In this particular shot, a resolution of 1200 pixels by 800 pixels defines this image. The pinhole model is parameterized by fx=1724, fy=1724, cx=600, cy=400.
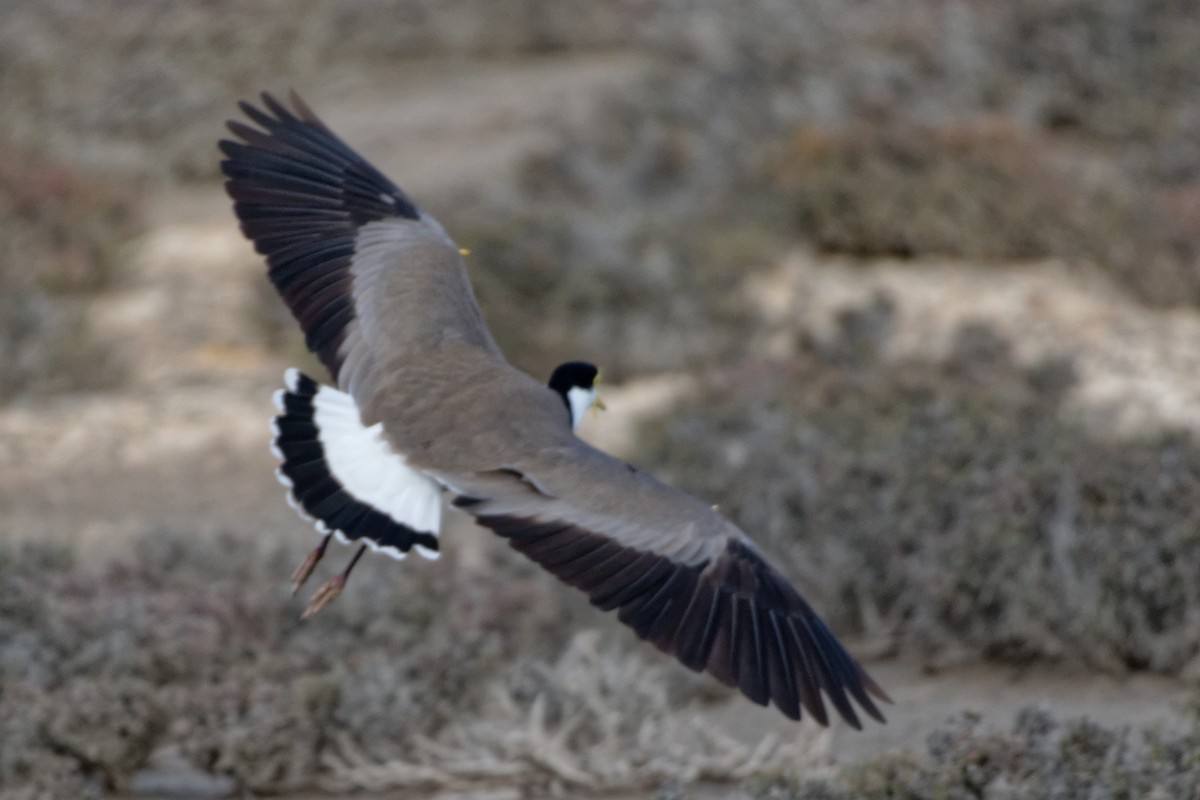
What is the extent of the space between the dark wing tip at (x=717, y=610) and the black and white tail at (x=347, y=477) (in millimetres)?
264

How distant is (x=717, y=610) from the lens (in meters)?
4.28

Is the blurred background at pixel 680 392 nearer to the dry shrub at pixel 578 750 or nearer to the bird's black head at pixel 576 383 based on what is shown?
the dry shrub at pixel 578 750

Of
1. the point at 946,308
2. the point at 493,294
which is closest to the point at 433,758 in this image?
the point at 493,294

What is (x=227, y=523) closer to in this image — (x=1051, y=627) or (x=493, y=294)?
(x=493, y=294)

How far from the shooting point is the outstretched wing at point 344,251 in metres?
5.09

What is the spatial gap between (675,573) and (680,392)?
3.59 metres

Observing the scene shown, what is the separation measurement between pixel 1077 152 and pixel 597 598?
27.5 feet

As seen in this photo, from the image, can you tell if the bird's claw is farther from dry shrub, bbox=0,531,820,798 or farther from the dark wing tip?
the dark wing tip

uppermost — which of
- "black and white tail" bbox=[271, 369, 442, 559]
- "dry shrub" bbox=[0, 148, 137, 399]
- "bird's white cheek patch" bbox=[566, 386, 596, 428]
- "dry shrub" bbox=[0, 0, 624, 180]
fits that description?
"dry shrub" bbox=[0, 0, 624, 180]

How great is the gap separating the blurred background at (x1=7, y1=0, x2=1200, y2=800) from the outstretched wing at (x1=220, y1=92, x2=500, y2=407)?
1.07 meters

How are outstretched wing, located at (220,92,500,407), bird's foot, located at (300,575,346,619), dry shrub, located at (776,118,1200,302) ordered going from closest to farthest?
bird's foot, located at (300,575,346,619), outstretched wing, located at (220,92,500,407), dry shrub, located at (776,118,1200,302)

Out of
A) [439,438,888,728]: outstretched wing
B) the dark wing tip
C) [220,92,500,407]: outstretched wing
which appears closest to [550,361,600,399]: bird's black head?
[220,92,500,407]: outstretched wing

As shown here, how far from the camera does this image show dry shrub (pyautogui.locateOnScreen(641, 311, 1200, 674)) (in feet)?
18.5

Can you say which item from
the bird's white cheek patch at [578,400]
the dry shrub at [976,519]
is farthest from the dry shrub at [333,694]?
the bird's white cheek patch at [578,400]
